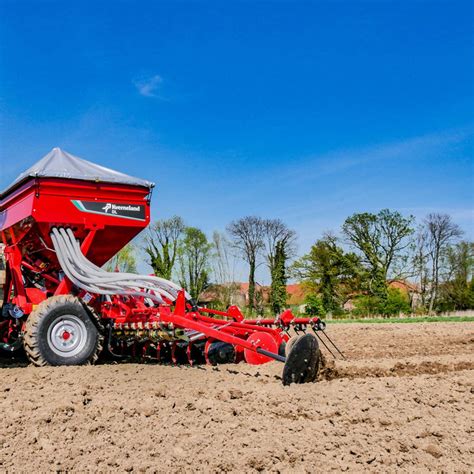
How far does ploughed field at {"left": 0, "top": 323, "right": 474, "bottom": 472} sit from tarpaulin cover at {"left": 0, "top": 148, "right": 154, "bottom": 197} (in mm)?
2843

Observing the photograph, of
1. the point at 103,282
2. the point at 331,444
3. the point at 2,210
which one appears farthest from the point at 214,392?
the point at 2,210

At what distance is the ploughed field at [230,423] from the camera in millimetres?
3635

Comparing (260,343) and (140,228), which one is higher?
(140,228)

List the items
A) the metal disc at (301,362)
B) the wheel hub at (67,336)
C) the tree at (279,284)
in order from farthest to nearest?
the tree at (279,284) < the wheel hub at (67,336) < the metal disc at (301,362)

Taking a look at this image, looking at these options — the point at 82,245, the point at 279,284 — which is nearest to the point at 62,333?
the point at 82,245

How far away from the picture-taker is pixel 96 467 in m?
3.54

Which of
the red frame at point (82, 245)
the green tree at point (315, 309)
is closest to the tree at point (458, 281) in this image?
the green tree at point (315, 309)

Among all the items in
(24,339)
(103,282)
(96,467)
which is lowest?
(96,467)

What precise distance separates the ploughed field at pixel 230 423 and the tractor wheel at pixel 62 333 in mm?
577

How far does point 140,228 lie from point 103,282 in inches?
53.2

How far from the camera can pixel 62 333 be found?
7.14 meters

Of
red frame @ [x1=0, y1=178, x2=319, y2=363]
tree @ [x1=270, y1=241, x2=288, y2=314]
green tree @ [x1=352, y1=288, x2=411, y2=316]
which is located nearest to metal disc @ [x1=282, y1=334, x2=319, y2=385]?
red frame @ [x1=0, y1=178, x2=319, y2=363]

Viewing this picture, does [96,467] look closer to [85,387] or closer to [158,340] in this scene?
[85,387]

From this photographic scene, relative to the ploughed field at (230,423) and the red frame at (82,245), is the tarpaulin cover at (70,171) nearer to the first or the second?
the red frame at (82,245)
